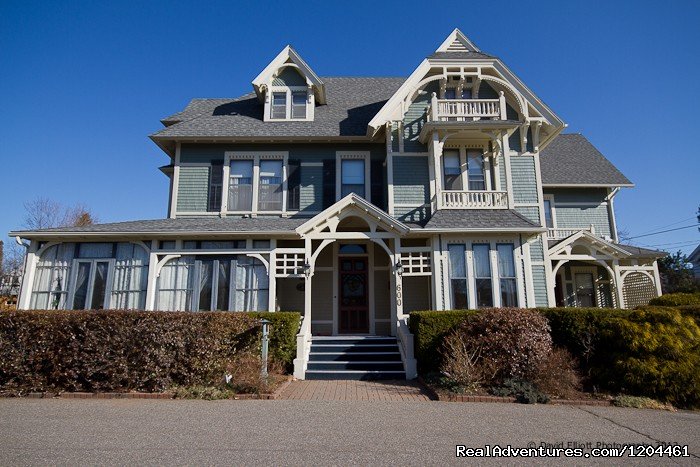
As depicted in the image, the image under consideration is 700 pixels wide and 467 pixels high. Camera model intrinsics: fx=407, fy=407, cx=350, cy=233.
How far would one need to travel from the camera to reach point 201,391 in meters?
8.40

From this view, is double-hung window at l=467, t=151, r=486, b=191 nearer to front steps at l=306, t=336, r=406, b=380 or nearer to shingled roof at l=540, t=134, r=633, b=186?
shingled roof at l=540, t=134, r=633, b=186

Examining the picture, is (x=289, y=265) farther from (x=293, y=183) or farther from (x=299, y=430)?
(x=299, y=430)

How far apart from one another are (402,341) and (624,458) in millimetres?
6707

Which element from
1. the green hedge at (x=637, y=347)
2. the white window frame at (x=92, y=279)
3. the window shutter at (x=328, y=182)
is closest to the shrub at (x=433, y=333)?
the green hedge at (x=637, y=347)

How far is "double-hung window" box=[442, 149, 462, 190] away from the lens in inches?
581

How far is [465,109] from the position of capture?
14.4 m

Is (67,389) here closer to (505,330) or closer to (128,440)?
(128,440)

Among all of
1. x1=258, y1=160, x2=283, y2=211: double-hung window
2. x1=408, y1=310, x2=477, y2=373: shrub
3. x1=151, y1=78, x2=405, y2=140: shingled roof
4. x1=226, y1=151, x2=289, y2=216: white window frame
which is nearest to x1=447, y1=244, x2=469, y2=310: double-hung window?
x1=408, y1=310, x2=477, y2=373: shrub

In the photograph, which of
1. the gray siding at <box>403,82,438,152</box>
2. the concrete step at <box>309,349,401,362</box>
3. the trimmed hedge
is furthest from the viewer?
the gray siding at <box>403,82,438,152</box>

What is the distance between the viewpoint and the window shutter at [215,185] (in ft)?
49.1

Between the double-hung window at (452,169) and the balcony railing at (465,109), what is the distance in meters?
1.27

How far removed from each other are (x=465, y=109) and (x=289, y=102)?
6.81 m

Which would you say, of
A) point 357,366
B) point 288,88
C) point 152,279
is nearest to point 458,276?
point 357,366

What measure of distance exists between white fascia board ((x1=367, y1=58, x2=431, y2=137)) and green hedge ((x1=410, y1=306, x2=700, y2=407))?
8145mm
